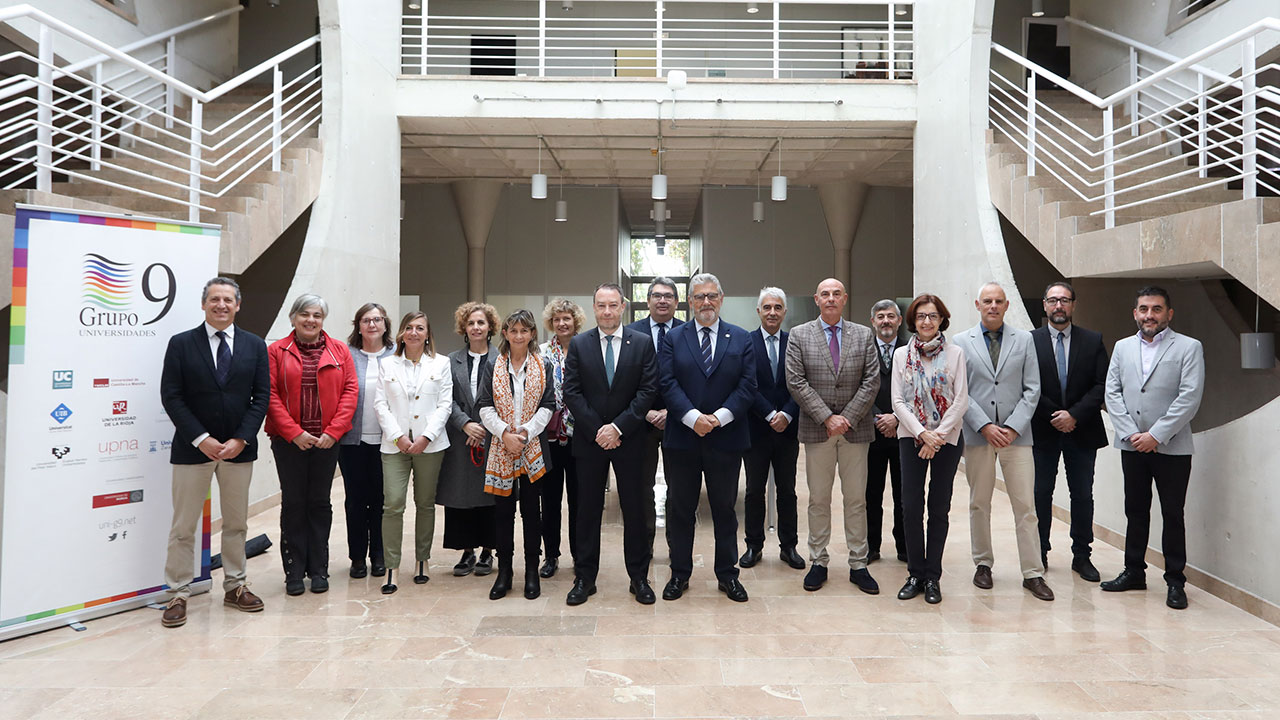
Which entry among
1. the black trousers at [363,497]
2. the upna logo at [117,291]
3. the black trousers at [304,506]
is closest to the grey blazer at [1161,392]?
the black trousers at [363,497]

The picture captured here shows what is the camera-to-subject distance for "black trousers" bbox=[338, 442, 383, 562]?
4.64 metres

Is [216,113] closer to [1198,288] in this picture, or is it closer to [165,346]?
[165,346]

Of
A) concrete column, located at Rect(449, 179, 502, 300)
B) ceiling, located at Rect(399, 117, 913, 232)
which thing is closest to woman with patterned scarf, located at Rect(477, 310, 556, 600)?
ceiling, located at Rect(399, 117, 913, 232)

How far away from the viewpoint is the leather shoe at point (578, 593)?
4.25m

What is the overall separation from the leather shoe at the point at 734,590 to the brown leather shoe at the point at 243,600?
2.42m

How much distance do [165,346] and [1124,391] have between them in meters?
5.12

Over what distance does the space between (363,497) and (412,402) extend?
0.68m

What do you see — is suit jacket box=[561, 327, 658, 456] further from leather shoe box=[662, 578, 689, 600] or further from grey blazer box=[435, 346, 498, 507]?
leather shoe box=[662, 578, 689, 600]

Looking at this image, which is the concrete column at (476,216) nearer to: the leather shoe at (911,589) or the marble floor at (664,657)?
the marble floor at (664,657)

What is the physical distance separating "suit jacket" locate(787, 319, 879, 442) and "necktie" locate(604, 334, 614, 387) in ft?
3.30

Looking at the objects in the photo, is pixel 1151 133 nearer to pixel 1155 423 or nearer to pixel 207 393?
pixel 1155 423

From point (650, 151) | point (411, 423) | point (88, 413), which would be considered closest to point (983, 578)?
point (411, 423)

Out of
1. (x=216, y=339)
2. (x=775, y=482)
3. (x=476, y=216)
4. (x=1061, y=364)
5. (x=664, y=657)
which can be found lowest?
(x=664, y=657)

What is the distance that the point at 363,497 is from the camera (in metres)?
4.70
